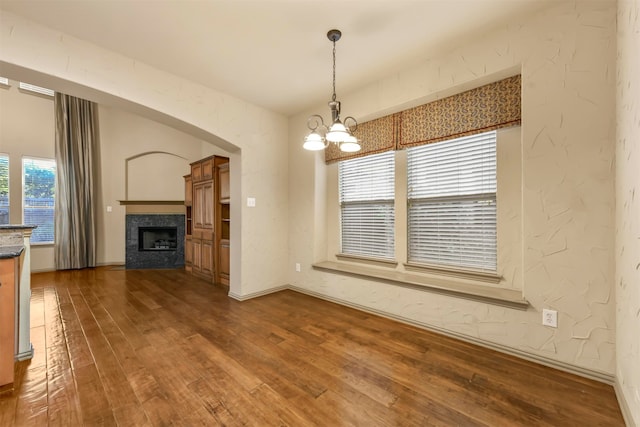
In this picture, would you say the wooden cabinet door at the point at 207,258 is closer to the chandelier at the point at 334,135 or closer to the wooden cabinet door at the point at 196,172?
the wooden cabinet door at the point at 196,172

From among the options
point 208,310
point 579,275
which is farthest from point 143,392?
point 579,275

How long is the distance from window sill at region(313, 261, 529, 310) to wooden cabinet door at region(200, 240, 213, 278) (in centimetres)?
234

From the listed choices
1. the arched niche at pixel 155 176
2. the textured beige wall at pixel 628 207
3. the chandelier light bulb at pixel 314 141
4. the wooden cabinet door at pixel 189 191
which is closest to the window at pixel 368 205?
the chandelier light bulb at pixel 314 141

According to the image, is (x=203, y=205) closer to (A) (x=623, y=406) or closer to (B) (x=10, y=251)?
(B) (x=10, y=251)

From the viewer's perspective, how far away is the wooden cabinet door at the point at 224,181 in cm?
471

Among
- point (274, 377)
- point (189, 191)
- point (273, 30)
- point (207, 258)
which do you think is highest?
point (273, 30)

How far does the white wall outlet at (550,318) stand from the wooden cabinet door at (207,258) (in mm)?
4649

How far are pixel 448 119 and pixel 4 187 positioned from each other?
7771mm

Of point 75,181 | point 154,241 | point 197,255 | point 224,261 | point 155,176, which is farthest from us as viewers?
point 155,176

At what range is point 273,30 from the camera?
2.41 meters

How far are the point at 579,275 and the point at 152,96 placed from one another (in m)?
4.23

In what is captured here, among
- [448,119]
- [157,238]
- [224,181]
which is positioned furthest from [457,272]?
[157,238]

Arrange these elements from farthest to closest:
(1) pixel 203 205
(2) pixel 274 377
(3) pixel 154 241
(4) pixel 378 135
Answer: (3) pixel 154 241 → (1) pixel 203 205 → (4) pixel 378 135 → (2) pixel 274 377

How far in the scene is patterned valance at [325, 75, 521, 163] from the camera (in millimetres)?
2475
